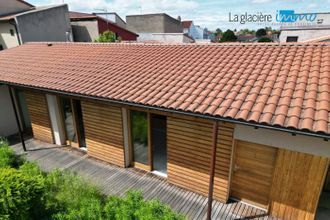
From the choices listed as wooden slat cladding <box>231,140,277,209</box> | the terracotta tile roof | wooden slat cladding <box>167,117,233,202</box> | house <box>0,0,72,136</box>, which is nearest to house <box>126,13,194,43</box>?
house <box>0,0,72,136</box>

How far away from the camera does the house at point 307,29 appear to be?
2864 centimetres

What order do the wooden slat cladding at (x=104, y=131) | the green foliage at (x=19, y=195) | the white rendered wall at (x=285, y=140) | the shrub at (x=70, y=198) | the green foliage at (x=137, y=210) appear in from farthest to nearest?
the wooden slat cladding at (x=104, y=131)
the shrub at (x=70, y=198)
the green foliage at (x=19, y=195)
the white rendered wall at (x=285, y=140)
the green foliage at (x=137, y=210)

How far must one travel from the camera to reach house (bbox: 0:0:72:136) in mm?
19703

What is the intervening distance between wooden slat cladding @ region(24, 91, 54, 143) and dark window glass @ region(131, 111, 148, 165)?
4.37 meters

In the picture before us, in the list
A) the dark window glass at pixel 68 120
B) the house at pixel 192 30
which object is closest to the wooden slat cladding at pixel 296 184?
the dark window glass at pixel 68 120

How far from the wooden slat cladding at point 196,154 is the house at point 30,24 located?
19.1 meters

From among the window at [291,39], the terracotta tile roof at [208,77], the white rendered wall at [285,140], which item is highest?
the terracotta tile roof at [208,77]

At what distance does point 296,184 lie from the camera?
5590 millimetres

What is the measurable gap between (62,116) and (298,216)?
355 inches

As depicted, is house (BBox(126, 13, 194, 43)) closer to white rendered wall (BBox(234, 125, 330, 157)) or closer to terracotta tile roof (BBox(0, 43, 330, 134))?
terracotta tile roof (BBox(0, 43, 330, 134))

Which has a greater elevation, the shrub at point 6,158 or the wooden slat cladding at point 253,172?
the wooden slat cladding at point 253,172

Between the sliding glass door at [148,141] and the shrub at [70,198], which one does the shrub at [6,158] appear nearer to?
the shrub at [70,198]

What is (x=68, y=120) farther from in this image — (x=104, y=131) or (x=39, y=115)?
(x=104, y=131)

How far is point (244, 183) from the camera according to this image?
21.2 feet
